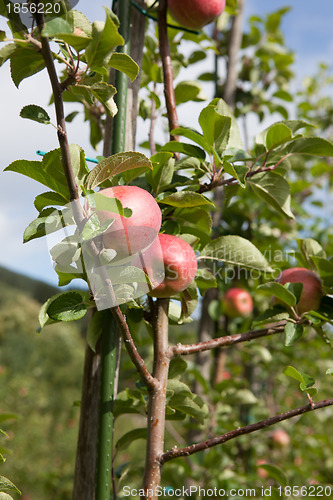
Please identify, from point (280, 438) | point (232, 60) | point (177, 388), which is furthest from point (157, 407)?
point (280, 438)

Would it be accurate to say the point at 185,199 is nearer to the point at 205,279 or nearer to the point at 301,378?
the point at 205,279

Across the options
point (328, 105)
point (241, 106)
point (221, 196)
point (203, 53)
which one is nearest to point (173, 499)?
point (221, 196)

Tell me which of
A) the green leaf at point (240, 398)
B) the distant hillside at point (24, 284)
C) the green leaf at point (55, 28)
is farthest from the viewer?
the distant hillside at point (24, 284)

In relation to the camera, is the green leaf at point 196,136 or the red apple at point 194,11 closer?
the green leaf at point 196,136

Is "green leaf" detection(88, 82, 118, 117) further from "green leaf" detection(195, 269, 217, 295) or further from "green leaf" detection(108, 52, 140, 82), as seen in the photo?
"green leaf" detection(195, 269, 217, 295)

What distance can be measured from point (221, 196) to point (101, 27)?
1039 millimetres

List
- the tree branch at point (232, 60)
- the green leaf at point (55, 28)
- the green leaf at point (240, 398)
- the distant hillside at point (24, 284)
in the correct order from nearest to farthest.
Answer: the green leaf at point (55, 28) < the green leaf at point (240, 398) < the tree branch at point (232, 60) < the distant hillside at point (24, 284)

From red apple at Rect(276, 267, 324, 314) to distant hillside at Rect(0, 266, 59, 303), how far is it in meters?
12.0

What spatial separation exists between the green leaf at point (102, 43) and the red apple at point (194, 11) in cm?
39

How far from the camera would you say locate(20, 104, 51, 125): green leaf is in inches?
Answer: 17.2

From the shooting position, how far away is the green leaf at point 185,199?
0.56m

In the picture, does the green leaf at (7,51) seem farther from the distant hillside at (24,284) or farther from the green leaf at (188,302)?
the distant hillside at (24,284)

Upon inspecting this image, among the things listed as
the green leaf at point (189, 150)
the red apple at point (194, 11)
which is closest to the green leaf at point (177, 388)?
the green leaf at point (189, 150)

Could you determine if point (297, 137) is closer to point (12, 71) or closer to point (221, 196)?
point (12, 71)
